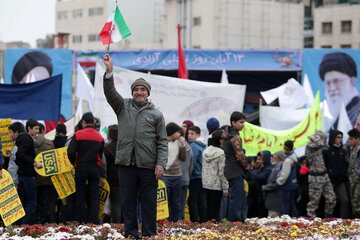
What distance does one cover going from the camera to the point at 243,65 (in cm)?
2473

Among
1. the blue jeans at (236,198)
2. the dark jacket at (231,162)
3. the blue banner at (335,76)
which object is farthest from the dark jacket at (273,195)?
the blue banner at (335,76)

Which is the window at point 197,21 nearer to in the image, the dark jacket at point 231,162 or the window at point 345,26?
the window at point 345,26

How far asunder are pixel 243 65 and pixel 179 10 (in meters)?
30.8

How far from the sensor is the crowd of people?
304 inches

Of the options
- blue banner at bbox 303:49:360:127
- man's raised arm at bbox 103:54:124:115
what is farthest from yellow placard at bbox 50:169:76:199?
blue banner at bbox 303:49:360:127

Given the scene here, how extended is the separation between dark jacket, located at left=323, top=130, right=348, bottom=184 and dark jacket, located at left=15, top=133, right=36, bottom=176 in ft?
18.7

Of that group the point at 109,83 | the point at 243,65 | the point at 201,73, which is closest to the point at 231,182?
the point at 109,83

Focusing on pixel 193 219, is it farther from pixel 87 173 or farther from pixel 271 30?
pixel 271 30

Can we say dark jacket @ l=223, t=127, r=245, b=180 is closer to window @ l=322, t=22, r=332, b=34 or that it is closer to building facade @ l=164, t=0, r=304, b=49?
building facade @ l=164, t=0, r=304, b=49

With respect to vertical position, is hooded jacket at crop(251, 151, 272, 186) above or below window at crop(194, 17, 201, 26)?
below

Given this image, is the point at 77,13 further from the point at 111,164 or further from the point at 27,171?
the point at 27,171

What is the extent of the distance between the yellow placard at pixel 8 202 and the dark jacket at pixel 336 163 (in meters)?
6.28

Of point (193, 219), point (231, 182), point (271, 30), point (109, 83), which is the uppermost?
point (271, 30)

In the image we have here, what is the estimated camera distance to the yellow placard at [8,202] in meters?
8.76
